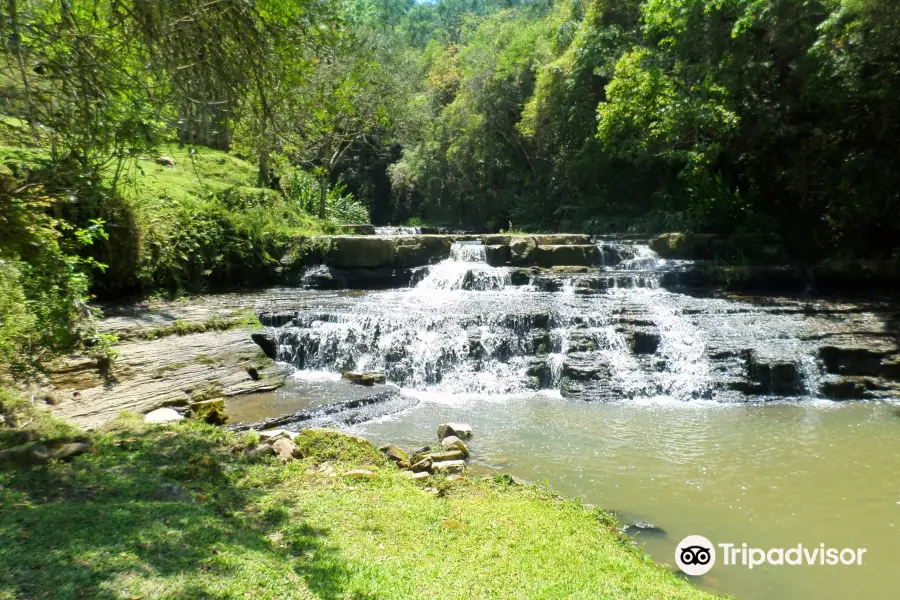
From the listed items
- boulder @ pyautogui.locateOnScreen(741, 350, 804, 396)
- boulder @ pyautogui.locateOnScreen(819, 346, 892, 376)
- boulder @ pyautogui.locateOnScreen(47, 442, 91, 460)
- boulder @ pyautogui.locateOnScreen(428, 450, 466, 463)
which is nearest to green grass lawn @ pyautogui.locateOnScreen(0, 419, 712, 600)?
boulder @ pyautogui.locateOnScreen(47, 442, 91, 460)

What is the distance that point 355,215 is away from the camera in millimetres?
21656

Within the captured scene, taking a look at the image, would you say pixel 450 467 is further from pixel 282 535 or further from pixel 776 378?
pixel 776 378

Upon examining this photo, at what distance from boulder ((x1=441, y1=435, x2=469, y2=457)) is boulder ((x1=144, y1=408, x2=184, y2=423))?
291 cm

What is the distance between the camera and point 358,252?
14.6m

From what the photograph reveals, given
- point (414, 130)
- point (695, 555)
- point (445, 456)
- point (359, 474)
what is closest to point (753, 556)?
point (695, 555)

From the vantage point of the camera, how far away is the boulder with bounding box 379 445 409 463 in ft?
19.1

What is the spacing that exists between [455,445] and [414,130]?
20.4 metres

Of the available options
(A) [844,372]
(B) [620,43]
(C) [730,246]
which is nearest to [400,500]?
(A) [844,372]

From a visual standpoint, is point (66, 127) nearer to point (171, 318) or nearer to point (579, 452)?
point (171, 318)

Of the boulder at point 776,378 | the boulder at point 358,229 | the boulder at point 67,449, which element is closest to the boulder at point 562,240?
the boulder at point 358,229

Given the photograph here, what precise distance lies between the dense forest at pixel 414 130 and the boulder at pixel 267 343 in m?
2.40

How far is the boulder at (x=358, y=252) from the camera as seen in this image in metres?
14.5

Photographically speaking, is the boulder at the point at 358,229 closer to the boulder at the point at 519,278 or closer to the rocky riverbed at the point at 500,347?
the rocky riverbed at the point at 500,347

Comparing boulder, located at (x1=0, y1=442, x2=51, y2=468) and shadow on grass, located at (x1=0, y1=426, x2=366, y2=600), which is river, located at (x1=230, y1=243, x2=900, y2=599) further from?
boulder, located at (x1=0, y1=442, x2=51, y2=468)
